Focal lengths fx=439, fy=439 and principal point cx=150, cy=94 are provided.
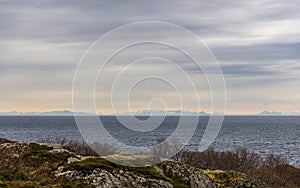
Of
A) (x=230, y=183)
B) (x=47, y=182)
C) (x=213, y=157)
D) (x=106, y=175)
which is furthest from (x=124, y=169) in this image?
(x=213, y=157)

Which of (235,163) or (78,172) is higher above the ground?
(78,172)

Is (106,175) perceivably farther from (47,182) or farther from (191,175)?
(191,175)

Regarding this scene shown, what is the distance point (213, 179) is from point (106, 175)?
10693mm

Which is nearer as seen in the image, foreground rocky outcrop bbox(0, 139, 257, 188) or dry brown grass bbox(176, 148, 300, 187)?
foreground rocky outcrop bbox(0, 139, 257, 188)

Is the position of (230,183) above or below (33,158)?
below

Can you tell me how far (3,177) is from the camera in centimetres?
2878

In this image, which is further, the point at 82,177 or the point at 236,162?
the point at 236,162

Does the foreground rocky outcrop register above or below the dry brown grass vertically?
above

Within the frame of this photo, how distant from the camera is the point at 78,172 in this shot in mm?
29969

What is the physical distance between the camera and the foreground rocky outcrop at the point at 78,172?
29172 mm

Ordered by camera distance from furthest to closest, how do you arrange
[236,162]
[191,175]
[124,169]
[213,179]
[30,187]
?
[236,162] < [213,179] < [191,175] < [124,169] < [30,187]

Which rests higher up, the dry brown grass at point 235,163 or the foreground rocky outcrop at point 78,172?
the foreground rocky outcrop at point 78,172

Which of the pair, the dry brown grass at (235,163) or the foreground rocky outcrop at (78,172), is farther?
the dry brown grass at (235,163)

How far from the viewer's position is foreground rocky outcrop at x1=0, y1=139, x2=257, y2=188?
95.7ft
